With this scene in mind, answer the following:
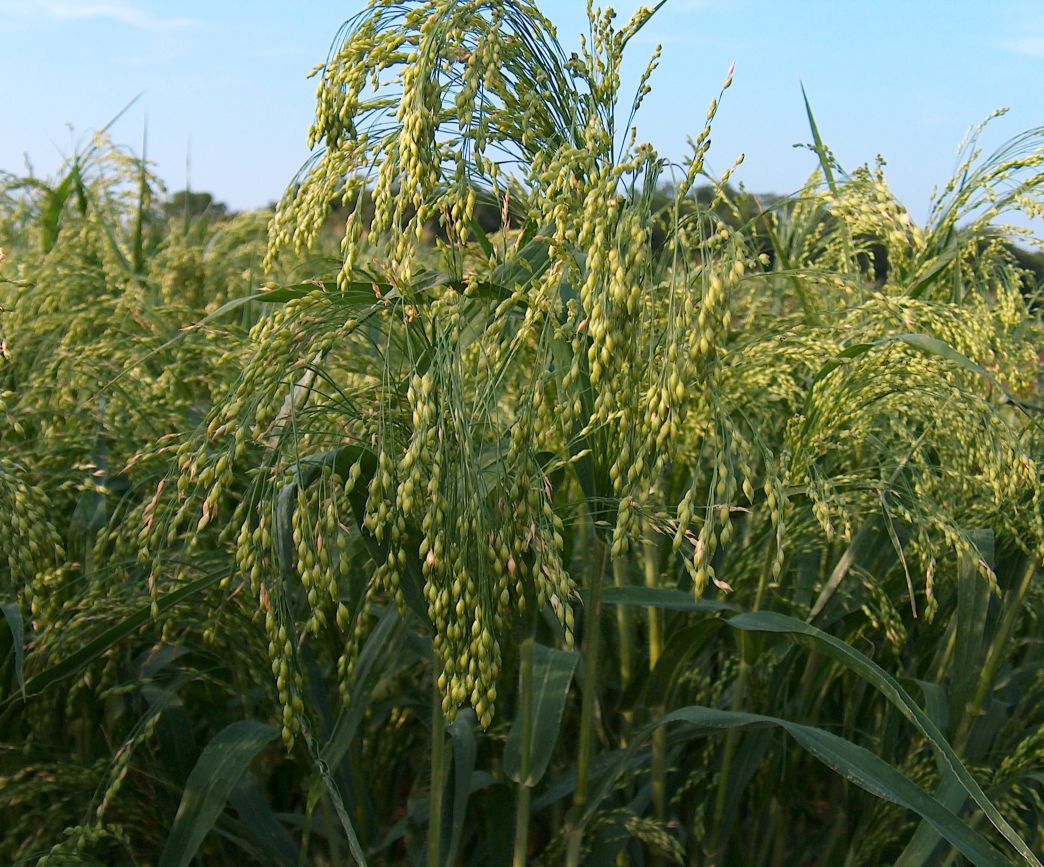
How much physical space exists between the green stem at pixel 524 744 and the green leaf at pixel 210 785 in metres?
0.37

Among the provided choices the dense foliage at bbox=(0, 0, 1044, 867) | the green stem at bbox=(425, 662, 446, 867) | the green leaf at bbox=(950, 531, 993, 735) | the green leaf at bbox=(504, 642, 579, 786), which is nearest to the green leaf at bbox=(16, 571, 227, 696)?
the dense foliage at bbox=(0, 0, 1044, 867)

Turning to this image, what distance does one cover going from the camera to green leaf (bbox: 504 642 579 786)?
1.59 meters

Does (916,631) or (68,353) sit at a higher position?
(68,353)

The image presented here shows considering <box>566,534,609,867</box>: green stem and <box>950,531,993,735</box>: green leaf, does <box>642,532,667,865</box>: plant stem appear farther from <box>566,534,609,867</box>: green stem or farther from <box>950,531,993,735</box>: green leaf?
<box>950,531,993,735</box>: green leaf

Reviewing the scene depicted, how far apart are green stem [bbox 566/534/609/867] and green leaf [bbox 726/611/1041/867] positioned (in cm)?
21

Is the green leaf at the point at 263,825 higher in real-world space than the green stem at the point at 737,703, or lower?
lower

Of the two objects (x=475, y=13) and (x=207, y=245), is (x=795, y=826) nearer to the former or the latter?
(x=475, y=13)

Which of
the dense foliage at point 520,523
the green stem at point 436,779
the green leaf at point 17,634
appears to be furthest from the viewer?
the green stem at point 436,779

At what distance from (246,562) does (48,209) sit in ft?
8.80

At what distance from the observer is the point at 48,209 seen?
3457mm

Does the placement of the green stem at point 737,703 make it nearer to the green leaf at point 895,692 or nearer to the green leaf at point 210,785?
the green leaf at point 895,692

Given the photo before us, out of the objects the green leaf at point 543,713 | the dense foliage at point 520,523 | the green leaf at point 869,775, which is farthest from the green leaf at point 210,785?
the green leaf at point 869,775

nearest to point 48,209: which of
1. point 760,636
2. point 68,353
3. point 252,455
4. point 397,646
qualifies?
point 68,353

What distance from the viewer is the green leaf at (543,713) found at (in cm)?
159
